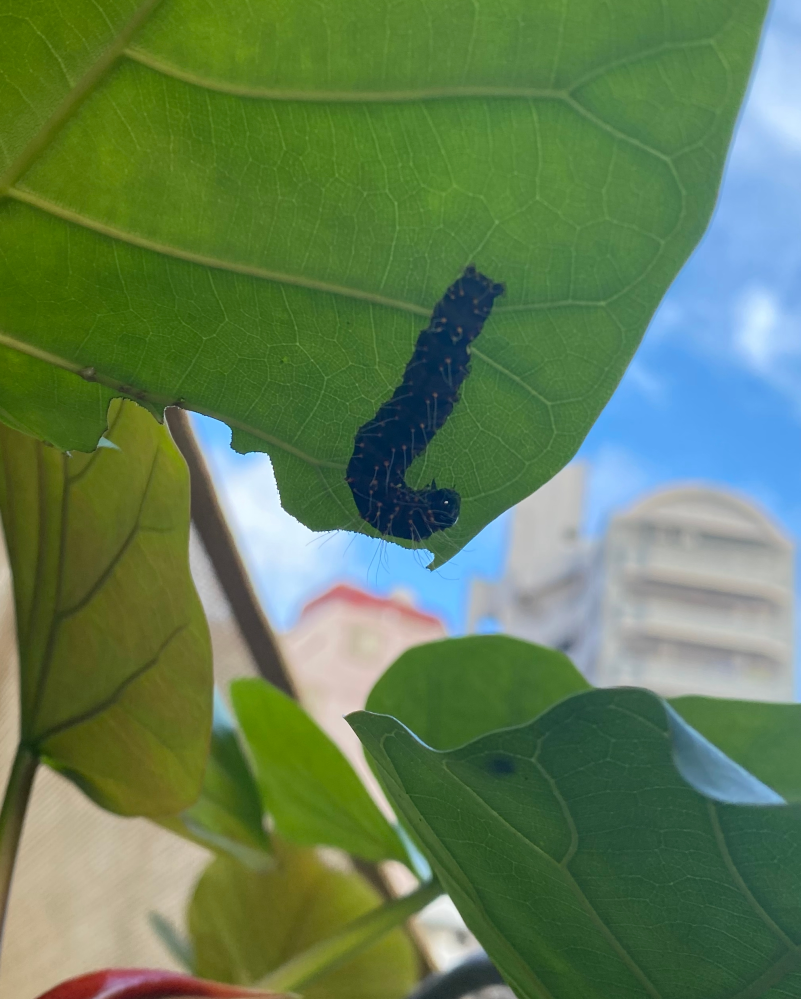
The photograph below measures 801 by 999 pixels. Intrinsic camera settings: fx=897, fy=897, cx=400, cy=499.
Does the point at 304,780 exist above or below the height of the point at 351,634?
below

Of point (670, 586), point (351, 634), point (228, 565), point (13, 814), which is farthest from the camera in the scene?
point (670, 586)

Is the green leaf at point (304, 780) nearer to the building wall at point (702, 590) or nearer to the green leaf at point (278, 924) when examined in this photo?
the green leaf at point (278, 924)

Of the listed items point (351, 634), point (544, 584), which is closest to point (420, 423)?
point (351, 634)

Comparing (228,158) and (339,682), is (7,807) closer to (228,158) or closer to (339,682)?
(228,158)

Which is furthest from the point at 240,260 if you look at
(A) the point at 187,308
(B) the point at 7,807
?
(B) the point at 7,807

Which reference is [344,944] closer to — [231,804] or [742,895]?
[231,804]

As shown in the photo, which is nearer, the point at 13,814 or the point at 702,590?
the point at 13,814
